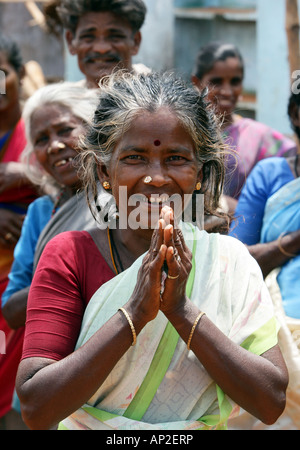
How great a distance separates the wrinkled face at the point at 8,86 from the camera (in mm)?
4477

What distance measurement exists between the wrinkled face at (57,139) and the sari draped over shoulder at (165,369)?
117 cm

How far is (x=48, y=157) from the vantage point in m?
3.43

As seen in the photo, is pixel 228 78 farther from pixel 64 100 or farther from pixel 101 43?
pixel 64 100

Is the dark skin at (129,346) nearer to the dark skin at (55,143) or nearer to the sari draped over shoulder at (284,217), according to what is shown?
the sari draped over shoulder at (284,217)

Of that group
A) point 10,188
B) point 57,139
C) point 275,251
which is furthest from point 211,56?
point 275,251

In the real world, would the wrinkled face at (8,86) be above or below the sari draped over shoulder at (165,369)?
above

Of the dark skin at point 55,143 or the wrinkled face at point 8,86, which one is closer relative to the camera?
the dark skin at point 55,143

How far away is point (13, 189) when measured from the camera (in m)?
4.09

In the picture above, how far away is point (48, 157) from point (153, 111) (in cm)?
119

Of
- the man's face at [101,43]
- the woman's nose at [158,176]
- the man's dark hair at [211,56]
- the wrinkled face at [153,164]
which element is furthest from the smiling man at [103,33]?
the woman's nose at [158,176]

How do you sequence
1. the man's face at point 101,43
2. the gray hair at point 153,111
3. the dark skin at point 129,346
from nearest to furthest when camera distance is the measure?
the dark skin at point 129,346 → the gray hair at point 153,111 → the man's face at point 101,43

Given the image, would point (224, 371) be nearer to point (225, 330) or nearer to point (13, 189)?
point (225, 330)

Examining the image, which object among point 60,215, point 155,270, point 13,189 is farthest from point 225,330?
point 13,189

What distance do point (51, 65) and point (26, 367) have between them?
723 centimetres
